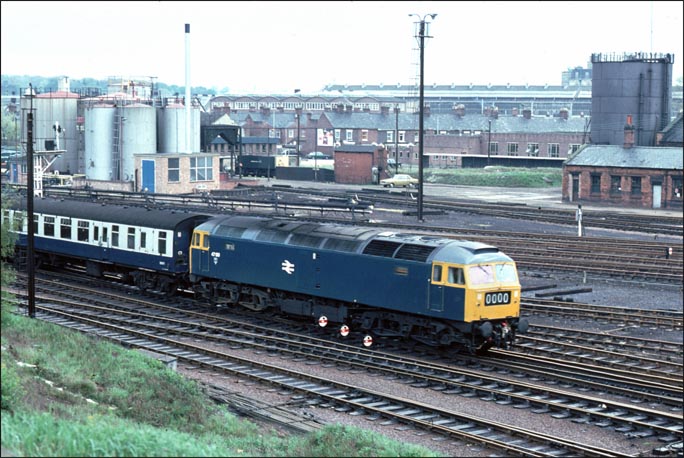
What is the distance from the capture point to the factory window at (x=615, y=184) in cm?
7331

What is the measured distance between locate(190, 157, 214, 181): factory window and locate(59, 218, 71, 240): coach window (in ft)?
129

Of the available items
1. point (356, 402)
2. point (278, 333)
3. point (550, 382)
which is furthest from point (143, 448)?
point (278, 333)

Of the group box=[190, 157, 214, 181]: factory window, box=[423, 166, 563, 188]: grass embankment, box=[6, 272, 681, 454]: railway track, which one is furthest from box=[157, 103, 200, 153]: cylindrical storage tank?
box=[6, 272, 681, 454]: railway track

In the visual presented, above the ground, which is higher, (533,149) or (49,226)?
(533,149)

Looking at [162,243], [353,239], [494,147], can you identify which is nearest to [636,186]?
[494,147]

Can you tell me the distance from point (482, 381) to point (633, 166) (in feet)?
174

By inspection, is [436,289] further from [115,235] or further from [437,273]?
[115,235]

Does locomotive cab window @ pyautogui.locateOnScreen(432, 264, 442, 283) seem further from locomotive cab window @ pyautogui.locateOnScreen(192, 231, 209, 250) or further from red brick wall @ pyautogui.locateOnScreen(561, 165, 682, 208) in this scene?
red brick wall @ pyautogui.locateOnScreen(561, 165, 682, 208)

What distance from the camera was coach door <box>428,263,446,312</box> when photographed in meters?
25.7

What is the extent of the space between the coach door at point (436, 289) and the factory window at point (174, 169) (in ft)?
177

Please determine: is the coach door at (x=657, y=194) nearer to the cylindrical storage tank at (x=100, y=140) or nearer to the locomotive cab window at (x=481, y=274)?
the cylindrical storage tank at (x=100, y=140)

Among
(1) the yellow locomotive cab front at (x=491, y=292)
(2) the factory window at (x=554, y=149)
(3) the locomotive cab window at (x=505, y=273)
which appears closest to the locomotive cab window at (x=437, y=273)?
(1) the yellow locomotive cab front at (x=491, y=292)

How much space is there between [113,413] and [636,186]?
62.1 metres

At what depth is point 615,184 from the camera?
7362 cm
